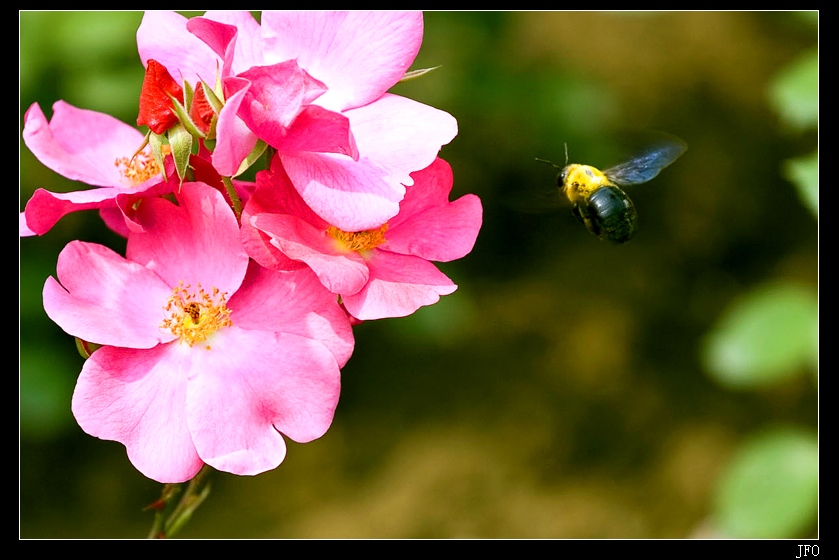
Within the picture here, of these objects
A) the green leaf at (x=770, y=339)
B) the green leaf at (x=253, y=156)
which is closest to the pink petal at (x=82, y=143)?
the green leaf at (x=253, y=156)

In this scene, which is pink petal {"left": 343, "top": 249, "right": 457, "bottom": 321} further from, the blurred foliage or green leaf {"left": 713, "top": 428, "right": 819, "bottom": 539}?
green leaf {"left": 713, "top": 428, "right": 819, "bottom": 539}

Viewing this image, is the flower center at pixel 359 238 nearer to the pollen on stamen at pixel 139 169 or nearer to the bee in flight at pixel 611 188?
the pollen on stamen at pixel 139 169

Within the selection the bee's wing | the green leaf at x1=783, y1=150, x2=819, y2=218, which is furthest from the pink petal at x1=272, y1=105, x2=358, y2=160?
the green leaf at x1=783, y1=150, x2=819, y2=218

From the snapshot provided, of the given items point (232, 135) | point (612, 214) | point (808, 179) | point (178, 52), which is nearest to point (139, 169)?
point (178, 52)

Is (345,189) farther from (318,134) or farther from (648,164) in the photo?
(648,164)

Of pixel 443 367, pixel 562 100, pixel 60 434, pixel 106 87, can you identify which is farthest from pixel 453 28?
pixel 60 434

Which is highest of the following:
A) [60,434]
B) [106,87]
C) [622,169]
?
[622,169]

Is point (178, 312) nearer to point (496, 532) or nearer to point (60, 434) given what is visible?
point (60, 434)
